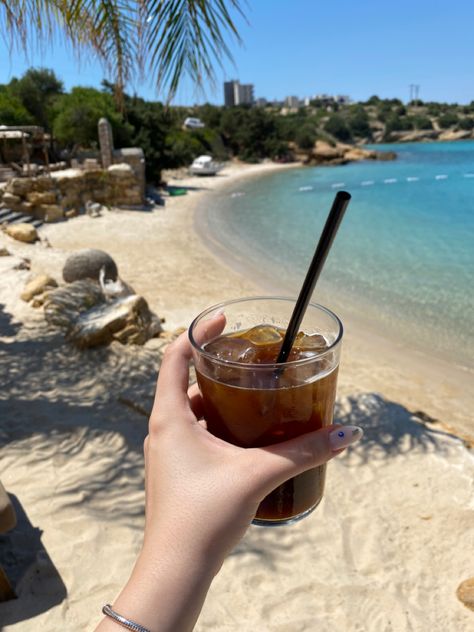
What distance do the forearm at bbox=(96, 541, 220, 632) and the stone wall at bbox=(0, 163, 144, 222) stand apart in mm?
16462

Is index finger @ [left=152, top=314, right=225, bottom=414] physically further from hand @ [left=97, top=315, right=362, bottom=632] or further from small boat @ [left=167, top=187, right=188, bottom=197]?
small boat @ [left=167, top=187, right=188, bottom=197]

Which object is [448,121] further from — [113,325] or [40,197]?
[113,325]

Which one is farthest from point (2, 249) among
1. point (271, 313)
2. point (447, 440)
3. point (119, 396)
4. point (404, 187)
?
point (404, 187)

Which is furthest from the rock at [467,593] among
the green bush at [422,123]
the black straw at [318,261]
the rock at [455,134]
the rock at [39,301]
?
the rock at [455,134]

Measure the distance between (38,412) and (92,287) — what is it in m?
2.87

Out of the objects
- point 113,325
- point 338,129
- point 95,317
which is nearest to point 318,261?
point 113,325

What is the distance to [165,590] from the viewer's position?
2.94ft

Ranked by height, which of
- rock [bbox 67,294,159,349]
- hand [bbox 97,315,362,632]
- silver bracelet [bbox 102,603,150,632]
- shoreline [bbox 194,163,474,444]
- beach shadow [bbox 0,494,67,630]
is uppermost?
hand [bbox 97,315,362,632]

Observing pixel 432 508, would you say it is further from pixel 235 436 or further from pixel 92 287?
pixel 92 287

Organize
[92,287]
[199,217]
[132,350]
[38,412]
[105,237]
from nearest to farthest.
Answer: [38,412], [132,350], [92,287], [105,237], [199,217]

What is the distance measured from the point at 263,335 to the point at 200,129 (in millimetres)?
45168

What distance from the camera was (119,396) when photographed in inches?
172

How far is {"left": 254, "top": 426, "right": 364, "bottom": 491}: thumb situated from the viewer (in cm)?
104

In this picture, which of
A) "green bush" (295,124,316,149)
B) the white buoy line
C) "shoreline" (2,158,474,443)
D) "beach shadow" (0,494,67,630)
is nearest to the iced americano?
"beach shadow" (0,494,67,630)
